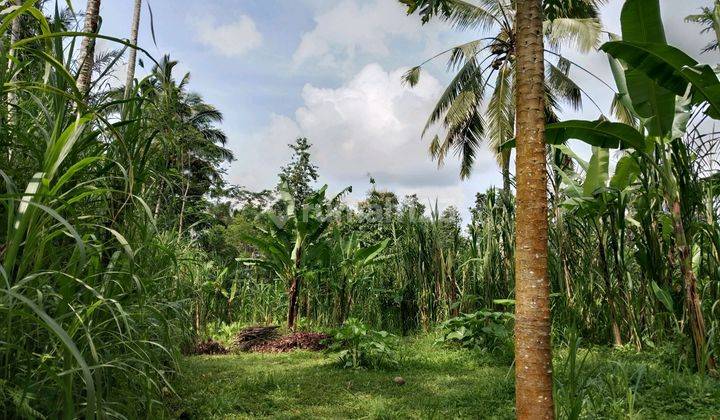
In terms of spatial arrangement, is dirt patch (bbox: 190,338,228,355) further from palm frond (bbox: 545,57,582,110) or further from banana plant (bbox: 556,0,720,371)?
palm frond (bbox: 545,57,582,110)

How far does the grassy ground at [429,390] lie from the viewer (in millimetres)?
2832

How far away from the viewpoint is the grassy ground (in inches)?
111

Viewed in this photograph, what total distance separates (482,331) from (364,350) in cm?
150

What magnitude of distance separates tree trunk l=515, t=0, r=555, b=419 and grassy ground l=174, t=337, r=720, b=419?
18.8 inches

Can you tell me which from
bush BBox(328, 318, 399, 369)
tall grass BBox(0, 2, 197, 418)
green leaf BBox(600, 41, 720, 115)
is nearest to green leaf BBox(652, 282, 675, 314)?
green leaf BBox(600, 41, 720, 115)

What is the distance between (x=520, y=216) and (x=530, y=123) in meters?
0.40

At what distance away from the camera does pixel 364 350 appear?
4.86m

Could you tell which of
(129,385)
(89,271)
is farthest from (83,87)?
(129,385)

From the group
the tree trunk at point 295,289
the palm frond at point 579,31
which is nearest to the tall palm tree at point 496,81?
the palm frond at point 579,31

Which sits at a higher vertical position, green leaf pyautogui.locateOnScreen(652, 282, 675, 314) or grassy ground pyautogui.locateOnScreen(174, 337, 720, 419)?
green leaf pyautogui.locateOnScreen(652, 282, 675, 314)

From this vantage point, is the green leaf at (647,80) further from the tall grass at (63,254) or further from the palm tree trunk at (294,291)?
the palm tree trunk at (294,291)

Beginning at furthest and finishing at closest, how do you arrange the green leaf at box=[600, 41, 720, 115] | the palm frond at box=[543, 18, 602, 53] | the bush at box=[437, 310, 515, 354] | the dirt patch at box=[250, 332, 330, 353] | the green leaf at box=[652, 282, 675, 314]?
1. the palm frond at box=[543, 18, 602, 53]
2. the dirt patch at box=[250, 332, 330, 353]
3. the bush at box=[437, 310, 515, 354]
4. the green leaf at box=[652, 282, 675, 314]
5. the green leaf at box=[600, 41, 720, 115]

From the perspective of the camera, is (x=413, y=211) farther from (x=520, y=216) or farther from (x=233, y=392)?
(x=520, y=216)

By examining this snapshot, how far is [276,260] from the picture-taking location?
7.60 meters
